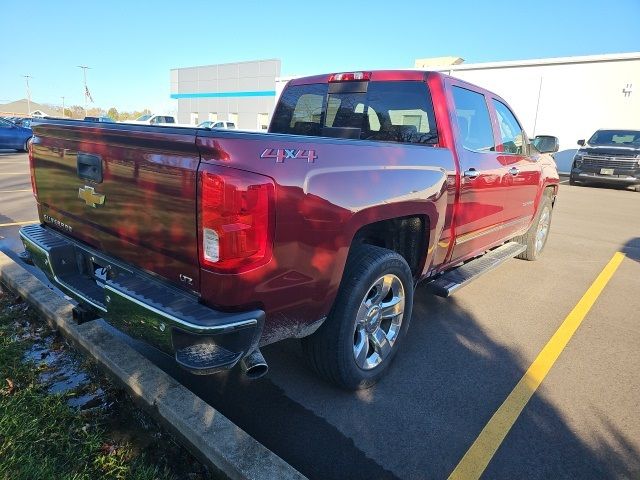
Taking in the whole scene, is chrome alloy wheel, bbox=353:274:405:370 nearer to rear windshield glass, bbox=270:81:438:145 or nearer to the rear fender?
the rear fender

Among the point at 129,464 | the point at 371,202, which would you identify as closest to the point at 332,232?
the point at 371,202

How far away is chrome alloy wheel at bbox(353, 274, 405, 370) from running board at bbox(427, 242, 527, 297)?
0.53m

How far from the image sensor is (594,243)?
7355mm

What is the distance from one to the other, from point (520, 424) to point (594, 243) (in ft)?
19.3

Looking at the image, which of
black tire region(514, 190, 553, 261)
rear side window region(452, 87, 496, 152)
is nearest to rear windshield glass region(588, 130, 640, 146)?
black tire region(514, 190, 553, 261)

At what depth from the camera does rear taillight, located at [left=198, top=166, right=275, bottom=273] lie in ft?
6.21

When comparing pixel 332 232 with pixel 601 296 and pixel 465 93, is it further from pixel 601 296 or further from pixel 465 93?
pixel 601 296

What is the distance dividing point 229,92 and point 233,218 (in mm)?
46824

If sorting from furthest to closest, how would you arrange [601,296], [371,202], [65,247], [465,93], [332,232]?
[601,296] → [465,93] → [65,247] → [371,202] → [332,232]

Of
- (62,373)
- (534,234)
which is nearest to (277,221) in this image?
(62,373)

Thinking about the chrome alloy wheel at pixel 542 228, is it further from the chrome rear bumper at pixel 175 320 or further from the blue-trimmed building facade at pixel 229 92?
the blue-trimmed building facade at pixel 229 92

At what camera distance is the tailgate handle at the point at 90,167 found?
2474 mm

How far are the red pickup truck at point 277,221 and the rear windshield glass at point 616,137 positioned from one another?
47.7 ft

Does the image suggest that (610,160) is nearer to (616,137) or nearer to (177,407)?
(616,137)
